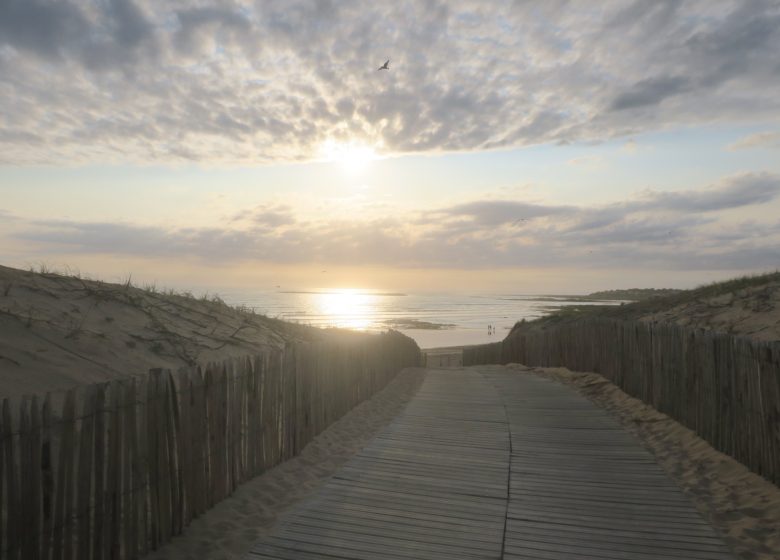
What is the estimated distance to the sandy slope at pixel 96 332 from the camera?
22.8 feet

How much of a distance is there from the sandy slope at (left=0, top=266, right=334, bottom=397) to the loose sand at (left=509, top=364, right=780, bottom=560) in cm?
696

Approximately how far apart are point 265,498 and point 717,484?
4.62 metres

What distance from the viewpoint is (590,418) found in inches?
361

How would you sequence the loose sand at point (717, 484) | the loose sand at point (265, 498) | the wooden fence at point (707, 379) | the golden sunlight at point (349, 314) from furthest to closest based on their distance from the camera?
the golden sunlight at point (349, 314) < the wooden fence at point (707, 379) < the loose sand at point (717, 484) < the loose sand at point (265, 498)

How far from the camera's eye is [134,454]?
4109 millimetres

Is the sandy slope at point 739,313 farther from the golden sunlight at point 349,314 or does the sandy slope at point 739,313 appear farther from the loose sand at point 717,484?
the golden sunlight at point 349,314

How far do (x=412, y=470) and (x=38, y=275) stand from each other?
784 cm

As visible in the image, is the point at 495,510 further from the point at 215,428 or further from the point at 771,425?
the point at 771,425

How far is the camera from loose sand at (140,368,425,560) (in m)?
4.32

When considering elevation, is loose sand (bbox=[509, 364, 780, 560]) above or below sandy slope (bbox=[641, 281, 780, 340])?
below

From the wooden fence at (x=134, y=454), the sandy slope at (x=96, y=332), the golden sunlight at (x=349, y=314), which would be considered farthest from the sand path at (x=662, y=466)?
the golden sunlight at (x=349, y=314)

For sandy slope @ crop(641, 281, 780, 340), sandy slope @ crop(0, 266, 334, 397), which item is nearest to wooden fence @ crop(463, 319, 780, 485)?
sandy slope @ crop(641, 281, 780, 340)

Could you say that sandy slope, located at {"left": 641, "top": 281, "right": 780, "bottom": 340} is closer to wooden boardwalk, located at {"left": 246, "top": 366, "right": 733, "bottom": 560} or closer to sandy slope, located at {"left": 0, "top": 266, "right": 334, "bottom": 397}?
wooden boardwalk, located at {"left": 246, "top": 366, "right": 733, "bottom": 560}

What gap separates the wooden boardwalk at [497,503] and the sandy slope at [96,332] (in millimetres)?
3720
